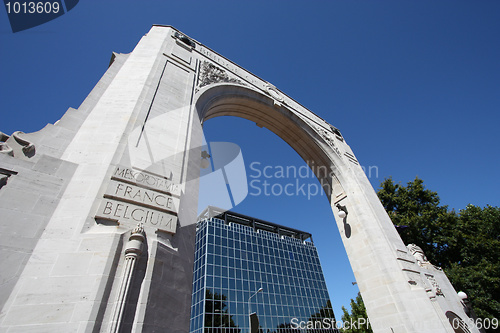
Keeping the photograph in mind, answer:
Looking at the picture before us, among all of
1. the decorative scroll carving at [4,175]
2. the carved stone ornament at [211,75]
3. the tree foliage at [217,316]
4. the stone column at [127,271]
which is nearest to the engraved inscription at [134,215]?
the stone column at [127,271]

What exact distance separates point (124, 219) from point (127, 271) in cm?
85

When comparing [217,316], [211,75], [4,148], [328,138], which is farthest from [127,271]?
[217,316]

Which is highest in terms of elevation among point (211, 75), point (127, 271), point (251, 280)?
point (251, 280)

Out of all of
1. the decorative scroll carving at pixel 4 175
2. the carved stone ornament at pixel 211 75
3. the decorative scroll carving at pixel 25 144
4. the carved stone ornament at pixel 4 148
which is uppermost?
the carved stone ornament at pixel 211 75

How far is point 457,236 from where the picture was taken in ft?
46.3

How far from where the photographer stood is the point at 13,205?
125 inches

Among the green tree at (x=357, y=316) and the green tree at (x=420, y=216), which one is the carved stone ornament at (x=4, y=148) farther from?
the green tree at (x=357, y=316)

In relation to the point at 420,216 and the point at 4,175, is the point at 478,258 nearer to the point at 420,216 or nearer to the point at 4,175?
the point at 420,216

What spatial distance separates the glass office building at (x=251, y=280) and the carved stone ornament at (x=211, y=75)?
2281 centimetres

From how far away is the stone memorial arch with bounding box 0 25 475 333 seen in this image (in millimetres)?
2811

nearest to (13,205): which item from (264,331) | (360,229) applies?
(360,229)

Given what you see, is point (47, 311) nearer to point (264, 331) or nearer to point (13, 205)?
point (13, 205)

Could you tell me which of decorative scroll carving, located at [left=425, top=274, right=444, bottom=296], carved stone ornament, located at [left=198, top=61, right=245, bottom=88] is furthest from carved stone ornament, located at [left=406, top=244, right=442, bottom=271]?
carved stone ornament, located at [left=198, top=61, right=245, bottom=88]

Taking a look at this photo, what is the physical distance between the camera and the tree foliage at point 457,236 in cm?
1168
